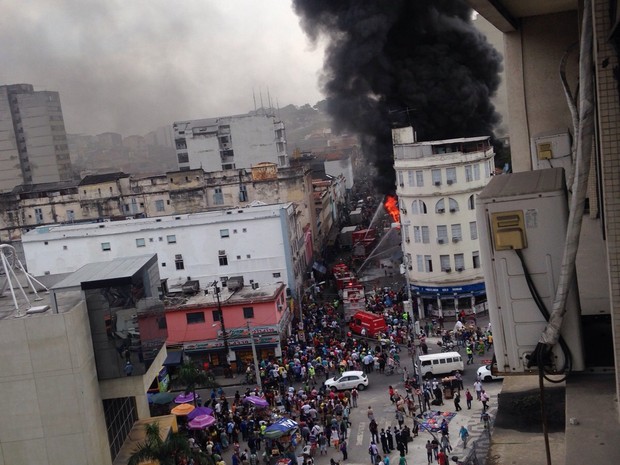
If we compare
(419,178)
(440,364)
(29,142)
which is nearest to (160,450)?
(440,364)

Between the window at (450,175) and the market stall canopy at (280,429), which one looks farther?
the window at (450,175)

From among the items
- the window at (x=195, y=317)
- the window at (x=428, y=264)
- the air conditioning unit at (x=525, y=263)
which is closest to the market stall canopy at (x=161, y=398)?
the window at (x=195, y=317)

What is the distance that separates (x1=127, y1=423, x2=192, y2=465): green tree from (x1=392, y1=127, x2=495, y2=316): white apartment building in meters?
17.4

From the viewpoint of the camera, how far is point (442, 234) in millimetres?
30359

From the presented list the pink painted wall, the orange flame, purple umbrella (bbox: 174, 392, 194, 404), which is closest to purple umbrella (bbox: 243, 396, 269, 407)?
purple umbrella (bbox: 174, 392, 194, 404)

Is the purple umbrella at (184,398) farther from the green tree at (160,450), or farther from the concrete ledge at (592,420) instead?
the concrete ledge at (592,420)

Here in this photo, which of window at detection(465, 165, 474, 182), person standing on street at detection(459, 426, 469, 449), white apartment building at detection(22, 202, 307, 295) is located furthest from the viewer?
white apartment building at detection(22, 202, 307, 295)

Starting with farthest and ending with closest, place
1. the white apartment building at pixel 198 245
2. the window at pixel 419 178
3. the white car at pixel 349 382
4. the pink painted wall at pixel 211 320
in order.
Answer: the white apartment building at pixel 198 245, the window at pixel 419 178, the pink painted wall at pixel 211 320, the white car at pixel 349 382

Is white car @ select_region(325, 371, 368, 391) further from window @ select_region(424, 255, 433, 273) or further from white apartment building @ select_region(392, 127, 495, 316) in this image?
window @ select_region(424, 255, 433, 273)

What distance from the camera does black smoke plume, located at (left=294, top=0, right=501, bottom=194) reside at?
40.6 metres

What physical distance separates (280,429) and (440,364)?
269 inches

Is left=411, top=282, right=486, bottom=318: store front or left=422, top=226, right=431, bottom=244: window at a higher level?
left=422, top=226, right=431, bottom=244: window

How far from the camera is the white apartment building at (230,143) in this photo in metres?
66.8

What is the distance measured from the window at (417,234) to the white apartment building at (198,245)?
5.88 metres
